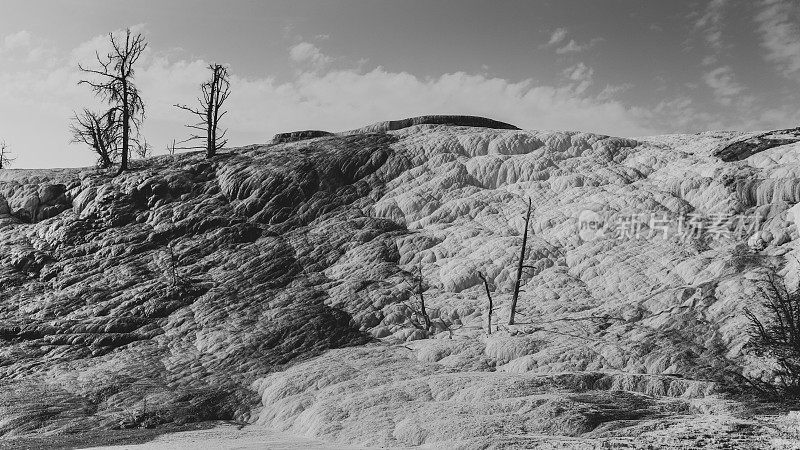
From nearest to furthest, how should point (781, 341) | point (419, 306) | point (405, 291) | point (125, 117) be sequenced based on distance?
point (781, 341) → point (419, 306) → point (405, 291) → point (125, 117)

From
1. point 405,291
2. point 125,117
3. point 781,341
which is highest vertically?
point 125,117

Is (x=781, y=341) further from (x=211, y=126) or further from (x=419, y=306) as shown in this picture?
(x=211, y=126)

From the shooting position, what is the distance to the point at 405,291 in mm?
32625

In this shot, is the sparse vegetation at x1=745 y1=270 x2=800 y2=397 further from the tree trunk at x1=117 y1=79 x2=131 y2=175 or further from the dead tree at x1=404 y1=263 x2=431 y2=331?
the tree trunk at x1=117 y1=79 x2=131 y2=175

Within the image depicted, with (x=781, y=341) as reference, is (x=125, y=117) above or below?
above

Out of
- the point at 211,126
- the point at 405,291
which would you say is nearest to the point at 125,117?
the point at 211,126

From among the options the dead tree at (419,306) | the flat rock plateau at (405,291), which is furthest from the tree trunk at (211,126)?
the dead tree at (419,306)

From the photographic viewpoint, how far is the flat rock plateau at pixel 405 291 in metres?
21.7

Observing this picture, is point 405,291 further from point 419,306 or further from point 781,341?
point 781,341

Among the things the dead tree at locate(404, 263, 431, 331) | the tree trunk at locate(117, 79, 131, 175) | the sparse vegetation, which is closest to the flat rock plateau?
the dead tree at locate(404, 263, 431, 331)

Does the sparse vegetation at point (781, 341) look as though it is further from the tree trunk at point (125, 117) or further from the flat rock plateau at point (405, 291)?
the tree trunk at point (125, 117)

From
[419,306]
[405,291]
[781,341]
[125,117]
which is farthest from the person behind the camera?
[125,117]

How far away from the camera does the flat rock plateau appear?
21719mm

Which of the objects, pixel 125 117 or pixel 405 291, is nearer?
pixel 405 291
